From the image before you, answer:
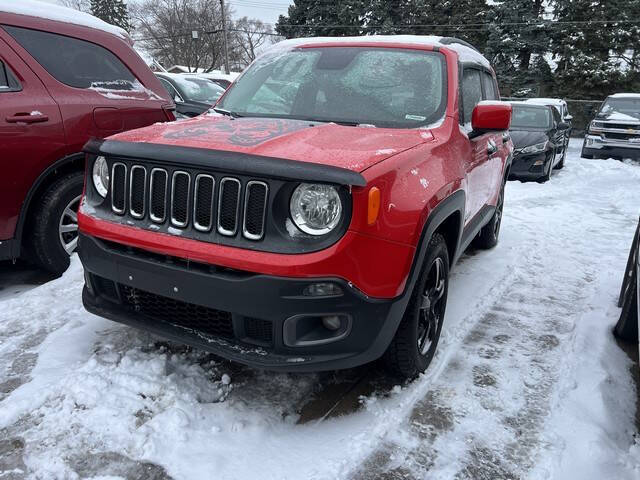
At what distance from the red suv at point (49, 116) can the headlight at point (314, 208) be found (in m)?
2.46

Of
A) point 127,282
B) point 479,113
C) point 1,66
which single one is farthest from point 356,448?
point 1,66

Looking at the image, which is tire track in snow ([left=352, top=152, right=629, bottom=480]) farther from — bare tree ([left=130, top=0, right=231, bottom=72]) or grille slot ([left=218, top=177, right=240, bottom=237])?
bare tree ([left=130, top=0, right=231, bottom=72])

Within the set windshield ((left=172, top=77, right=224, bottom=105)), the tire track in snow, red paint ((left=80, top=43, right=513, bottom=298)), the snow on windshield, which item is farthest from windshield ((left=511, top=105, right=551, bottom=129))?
red paint ((left=80, top=43, right=513, bottom=298))

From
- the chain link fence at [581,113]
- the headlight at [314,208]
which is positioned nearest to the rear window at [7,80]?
the headlight at [314,208]

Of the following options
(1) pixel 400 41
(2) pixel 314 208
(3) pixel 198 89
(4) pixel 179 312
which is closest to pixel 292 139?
(2) pixel 314 208

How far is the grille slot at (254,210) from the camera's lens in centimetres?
220

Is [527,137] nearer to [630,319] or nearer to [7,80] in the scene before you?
[630,319]

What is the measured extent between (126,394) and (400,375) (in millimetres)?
1422

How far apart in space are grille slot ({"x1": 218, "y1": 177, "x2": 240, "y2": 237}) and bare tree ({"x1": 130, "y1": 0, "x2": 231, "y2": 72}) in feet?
171

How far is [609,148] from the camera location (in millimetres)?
13906

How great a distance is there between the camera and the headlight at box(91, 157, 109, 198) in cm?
276

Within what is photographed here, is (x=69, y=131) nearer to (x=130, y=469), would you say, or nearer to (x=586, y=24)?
(x=130, y=469)

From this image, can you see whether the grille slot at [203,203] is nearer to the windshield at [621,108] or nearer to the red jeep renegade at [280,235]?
the red jeep renegade at [280,235]

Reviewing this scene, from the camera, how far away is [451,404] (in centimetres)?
274
